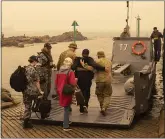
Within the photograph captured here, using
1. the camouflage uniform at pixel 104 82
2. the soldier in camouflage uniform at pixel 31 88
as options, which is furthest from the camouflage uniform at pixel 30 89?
the camouflage uniform at pixel 104 82

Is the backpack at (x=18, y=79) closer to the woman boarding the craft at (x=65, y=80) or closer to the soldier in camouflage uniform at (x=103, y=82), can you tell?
the woman boarding the craft at (x=65, y=80)

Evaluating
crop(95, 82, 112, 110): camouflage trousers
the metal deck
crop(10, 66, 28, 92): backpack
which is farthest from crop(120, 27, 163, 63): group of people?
crop(10, 66, 28, 92): backpack

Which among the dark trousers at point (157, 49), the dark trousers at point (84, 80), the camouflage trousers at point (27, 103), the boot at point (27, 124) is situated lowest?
the boot at point (27, 124)

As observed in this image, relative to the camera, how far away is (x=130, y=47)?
13992mm

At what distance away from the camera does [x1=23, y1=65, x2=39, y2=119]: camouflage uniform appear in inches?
302

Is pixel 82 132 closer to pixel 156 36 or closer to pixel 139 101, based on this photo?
pixel 139 101

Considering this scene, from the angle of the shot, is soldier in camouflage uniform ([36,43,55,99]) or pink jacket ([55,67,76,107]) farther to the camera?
soldier in camouflage uniform ([36,43,55,99])

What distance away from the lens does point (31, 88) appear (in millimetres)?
7754

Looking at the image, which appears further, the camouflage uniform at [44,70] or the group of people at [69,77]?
the camouflage uniform at [44,70]

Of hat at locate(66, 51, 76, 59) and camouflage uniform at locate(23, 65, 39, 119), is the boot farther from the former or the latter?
hat at locate(66, 51, 76, 59)

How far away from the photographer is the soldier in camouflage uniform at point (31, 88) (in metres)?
7.67

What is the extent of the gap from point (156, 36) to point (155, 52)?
764 mm

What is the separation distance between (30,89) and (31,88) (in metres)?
0.03

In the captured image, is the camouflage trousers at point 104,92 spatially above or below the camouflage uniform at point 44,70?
below
